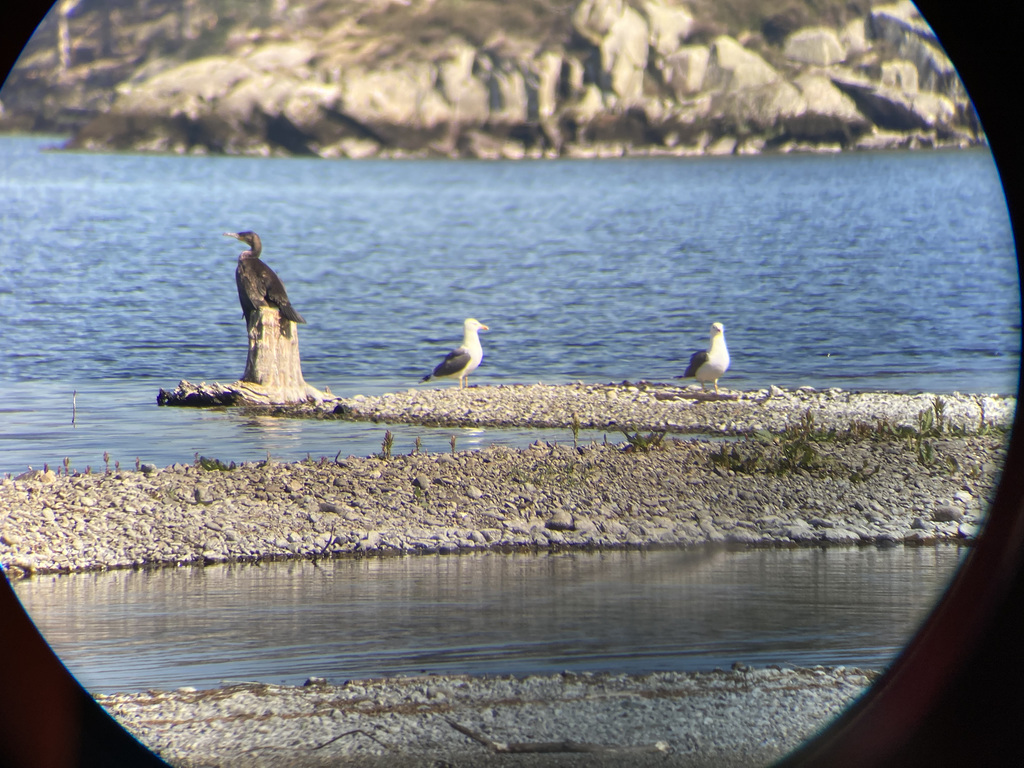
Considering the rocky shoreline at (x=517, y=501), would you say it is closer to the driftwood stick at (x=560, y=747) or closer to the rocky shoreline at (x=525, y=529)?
the rocky shoreline at (x=525, y=529)

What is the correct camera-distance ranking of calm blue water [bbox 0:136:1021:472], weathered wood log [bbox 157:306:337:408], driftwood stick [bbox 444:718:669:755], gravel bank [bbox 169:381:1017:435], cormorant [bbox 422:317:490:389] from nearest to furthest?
driftwood stick [bbox 444:718:669:755] < gravel bank [bbox 169:381:1017:435] < weathered wood log [bbox 157:306:337:408] < calm blue water [bbox 0:136:1021:472] < cormorant [bbox 422:317:490:389]

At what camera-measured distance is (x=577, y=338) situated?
1006 inches

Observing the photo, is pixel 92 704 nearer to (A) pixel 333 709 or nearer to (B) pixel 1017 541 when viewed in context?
(A) pixel 333 709

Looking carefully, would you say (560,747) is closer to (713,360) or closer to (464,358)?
(713,360)

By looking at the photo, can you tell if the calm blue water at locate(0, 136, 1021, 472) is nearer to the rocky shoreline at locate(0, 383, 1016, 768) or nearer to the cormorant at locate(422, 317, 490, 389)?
the rocky shoreline at locate(0, 383, 1016, 768)

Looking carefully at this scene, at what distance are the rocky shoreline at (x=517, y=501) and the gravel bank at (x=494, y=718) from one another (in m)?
2.87

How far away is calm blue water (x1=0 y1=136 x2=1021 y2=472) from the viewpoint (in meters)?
16.7

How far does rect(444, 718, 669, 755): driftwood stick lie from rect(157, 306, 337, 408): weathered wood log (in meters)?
10.6

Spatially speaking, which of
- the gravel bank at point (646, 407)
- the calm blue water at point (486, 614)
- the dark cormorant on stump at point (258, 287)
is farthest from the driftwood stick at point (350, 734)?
the dark cormorant on stump at point (258, 287)

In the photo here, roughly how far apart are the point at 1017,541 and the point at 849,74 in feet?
450

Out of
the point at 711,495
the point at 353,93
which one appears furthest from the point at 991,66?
the point at 353,93

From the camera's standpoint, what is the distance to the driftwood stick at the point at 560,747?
15.4 feet

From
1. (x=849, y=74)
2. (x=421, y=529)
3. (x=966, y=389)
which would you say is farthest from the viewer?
(x=849, y=74)

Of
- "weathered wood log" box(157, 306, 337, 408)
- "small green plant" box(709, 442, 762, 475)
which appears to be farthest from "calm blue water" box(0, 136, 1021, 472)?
"small green plant" box(709, 442, 762, 475)
